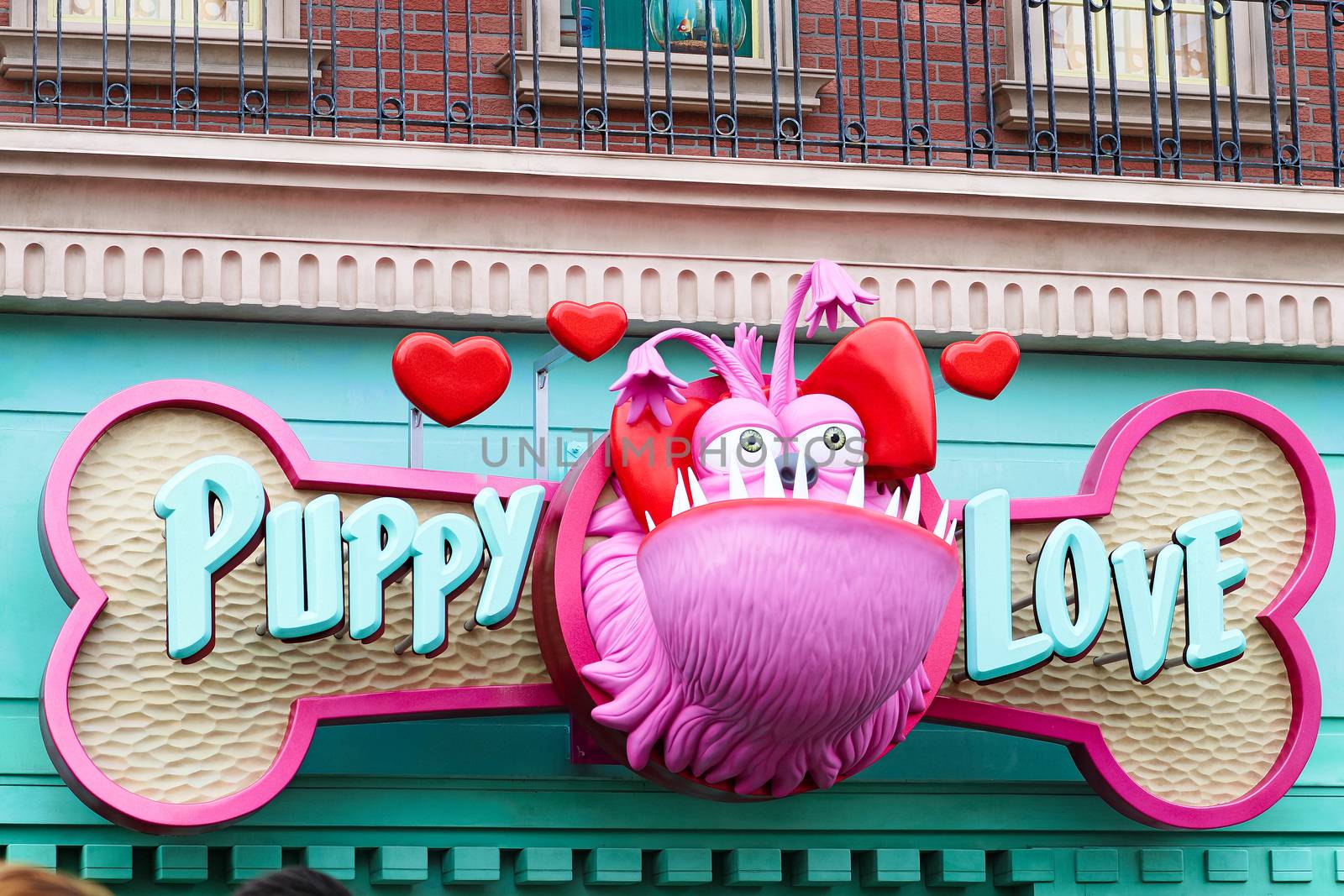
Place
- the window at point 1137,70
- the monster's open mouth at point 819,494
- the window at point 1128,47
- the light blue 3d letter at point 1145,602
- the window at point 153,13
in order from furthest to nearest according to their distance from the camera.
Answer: the window at point 1128,47 < the window at point 1137,70 < the window at point 153,13 < the light blue 3d letter at point 1145,602 < the monster's open mouth at point 819,494

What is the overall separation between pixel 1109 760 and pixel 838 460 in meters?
1.48

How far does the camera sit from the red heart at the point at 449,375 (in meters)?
5.45

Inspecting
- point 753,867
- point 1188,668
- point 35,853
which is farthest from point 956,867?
point 35,853

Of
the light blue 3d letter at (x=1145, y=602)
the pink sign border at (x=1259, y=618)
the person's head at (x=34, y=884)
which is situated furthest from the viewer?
the pink sign border at (x=1259, y=618)

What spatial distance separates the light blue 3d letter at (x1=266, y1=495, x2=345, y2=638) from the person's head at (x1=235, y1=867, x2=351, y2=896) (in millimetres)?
2676

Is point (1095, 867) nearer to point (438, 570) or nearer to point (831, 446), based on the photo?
point (831, 446)

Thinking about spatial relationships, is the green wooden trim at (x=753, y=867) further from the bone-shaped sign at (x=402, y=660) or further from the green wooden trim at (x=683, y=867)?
the bone-shaped sign at (x=402, y=660)

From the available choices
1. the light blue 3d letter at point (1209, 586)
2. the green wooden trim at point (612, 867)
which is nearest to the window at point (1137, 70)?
the light blue 3d letter at point (1209, 586)

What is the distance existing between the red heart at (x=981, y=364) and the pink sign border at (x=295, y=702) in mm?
1301

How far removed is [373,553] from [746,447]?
1135mm

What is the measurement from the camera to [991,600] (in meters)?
5.76

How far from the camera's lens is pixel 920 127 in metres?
6.62

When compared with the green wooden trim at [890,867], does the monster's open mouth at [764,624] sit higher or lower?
higher

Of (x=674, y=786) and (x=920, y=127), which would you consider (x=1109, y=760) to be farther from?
(x=920, y=127)
